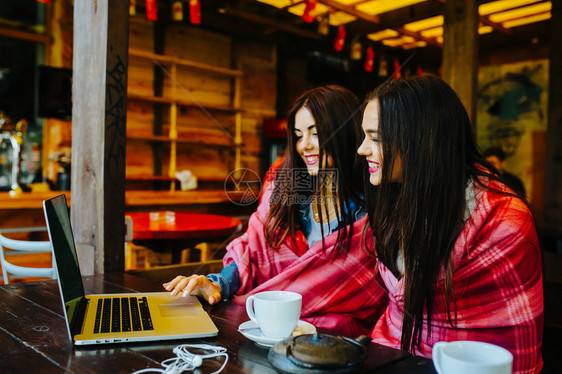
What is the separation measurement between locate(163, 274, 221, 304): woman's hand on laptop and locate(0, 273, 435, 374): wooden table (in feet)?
0.39

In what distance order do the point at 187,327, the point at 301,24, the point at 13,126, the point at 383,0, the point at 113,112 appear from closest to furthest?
the point at 187,327, the point at 113,112, the point at 13,126, the point at 383,0, the point at 301,24

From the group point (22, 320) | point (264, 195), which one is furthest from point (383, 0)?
point (22, 320)

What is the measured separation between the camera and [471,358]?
688 mm

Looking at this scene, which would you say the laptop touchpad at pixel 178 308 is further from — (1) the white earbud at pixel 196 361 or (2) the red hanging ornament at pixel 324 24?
(2) the red hanging ornament at pixel 324 24

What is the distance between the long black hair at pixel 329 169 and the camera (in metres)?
1.68

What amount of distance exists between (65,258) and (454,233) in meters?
0.89

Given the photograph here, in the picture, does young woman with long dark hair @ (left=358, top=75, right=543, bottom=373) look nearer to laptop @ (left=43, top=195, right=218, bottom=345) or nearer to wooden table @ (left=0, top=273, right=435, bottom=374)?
wooden table @ (left=0, top=273, right=435, bottom=374)

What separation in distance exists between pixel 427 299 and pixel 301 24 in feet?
16.3

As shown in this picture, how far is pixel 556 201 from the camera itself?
3.72 meters

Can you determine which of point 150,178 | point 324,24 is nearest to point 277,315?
point 324,24

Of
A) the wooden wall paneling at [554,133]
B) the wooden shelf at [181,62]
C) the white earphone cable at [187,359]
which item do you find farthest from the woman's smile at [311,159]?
the wooden shelf at [181,62]

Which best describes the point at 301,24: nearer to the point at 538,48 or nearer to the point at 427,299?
the point at 538,48

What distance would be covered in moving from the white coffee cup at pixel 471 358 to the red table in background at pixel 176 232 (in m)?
2.24

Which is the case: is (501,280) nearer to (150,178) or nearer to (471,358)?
(471,358)
